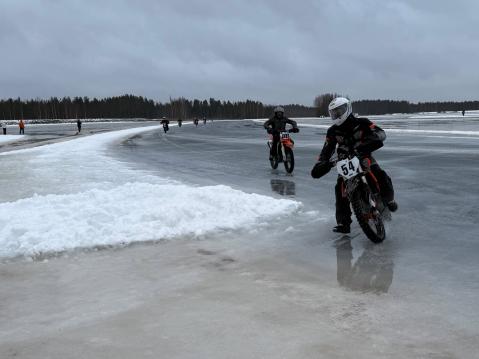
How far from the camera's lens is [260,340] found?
3.14 meters

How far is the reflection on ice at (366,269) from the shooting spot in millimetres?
4207

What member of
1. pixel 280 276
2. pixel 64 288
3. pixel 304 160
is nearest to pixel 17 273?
pixel 64 288

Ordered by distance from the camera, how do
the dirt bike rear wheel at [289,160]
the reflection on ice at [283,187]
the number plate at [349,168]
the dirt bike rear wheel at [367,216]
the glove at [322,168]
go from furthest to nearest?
the dirt bike rear wheel at [289,160], the reflection on ice at [283,187], the glove at [322,168], the number plate at [349,168], the dirt bike rear wheel at [367,216]

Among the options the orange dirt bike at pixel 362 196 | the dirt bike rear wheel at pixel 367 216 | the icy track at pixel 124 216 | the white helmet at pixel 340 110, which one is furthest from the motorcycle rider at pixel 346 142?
the icy track at pixel 124 216

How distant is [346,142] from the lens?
6.00 m

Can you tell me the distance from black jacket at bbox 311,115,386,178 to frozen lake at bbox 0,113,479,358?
1.04 m

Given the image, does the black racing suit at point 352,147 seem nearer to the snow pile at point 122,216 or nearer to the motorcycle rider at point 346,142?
the motorcycle rider at point 346,142

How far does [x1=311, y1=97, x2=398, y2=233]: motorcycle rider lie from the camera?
5902 millimetres

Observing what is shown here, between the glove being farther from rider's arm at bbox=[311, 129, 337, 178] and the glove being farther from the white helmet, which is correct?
the white helmet

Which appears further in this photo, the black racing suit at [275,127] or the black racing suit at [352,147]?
the black racing suit at [275,127]

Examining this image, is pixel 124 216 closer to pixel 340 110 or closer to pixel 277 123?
pixel 340 110

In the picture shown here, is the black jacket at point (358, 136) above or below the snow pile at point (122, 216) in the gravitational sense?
above

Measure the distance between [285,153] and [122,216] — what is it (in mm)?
7412

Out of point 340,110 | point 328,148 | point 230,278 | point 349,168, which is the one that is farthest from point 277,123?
point 230,278
